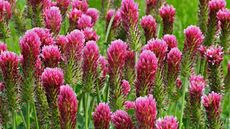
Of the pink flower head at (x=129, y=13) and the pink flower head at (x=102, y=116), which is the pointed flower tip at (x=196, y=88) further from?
the pink flower head at (x=102, y=116)

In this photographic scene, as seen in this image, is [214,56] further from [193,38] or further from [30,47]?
[30,47]

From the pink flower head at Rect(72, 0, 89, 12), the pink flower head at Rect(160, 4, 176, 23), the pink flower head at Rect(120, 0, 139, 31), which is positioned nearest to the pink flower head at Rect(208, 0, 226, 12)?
the pink flower head at Rect(160, 4, 176, 23)

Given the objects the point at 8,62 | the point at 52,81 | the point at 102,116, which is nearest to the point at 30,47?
the point at 8,62

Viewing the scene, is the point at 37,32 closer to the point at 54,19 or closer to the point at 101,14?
the point at 54,19

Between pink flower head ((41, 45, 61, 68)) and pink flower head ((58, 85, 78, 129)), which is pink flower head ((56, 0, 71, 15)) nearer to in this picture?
pink flower head ((41, 45, 61, 68))

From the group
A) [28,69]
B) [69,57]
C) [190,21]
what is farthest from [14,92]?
[190,21]

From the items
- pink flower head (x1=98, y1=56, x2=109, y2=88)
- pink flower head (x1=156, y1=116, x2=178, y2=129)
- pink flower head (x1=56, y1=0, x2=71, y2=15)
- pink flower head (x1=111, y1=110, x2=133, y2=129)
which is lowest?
pink flower head (x1=156, y1=116, x2=178, y2=129)
